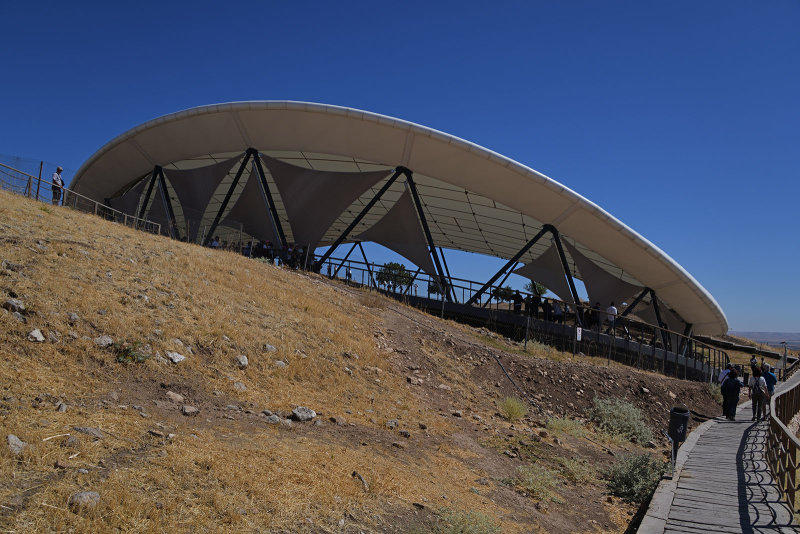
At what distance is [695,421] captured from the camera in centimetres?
1830

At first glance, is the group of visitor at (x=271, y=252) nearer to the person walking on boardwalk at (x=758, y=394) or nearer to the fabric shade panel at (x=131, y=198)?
the fabric shade panel at (x=131, y=198)

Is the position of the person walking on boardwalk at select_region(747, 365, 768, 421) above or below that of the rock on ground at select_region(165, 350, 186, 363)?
above

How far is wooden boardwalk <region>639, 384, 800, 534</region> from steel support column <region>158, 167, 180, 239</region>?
22.9 m

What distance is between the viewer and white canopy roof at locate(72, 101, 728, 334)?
80.2ft

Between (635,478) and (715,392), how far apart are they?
14035 millimetres

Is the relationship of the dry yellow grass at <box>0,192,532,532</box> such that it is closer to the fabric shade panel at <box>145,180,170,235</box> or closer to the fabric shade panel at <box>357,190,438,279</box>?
the fabric shade panel at <box>357,190,438,279</box>

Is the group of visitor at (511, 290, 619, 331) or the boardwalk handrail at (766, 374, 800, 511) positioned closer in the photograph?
the boardwalk handrail at (766, 374, 800, 511)

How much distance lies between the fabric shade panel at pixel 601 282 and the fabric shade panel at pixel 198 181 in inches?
697

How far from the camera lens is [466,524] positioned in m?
6.57

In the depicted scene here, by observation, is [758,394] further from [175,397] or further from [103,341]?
[103,341]

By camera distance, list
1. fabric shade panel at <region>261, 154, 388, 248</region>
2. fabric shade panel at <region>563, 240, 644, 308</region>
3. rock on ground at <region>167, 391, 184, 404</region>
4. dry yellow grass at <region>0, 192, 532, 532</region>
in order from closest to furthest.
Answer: dry yellow grass at <region>0, 192, 532, 532</region>
rock on ground at <region>167, 391, 184, 404</region>
fabric shade panel at <region>261, 154, 388, 248</region>
fabric shade panel at <region>563, 240, 644, 308</region>

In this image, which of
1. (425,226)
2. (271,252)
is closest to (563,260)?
(425,226)

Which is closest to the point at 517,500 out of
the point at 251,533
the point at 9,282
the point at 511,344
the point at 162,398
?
the point at 251,533

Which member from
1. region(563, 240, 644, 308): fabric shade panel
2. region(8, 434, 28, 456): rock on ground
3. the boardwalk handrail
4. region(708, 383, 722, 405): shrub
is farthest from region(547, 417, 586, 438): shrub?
region(563, 240, 644, 308): fabric shade panel
